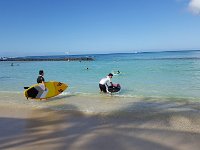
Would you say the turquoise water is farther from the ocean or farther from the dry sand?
the dry sand

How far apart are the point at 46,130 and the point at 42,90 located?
552 centimetres

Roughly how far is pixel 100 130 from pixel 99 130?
0.10 ft

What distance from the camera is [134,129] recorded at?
827cm

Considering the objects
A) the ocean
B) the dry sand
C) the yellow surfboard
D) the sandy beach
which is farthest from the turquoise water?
the dry sand

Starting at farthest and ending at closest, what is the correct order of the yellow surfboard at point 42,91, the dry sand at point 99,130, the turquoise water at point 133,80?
the turquoise water at point 133,80 → the yellow surfboard at point 42,91 → the dry sand at point 99,130

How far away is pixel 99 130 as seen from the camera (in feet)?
26.8

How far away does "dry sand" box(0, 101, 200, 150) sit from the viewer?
6883mm

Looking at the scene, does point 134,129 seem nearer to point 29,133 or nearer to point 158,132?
point 158,132

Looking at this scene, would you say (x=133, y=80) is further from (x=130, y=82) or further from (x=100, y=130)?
(x=100, y=130)

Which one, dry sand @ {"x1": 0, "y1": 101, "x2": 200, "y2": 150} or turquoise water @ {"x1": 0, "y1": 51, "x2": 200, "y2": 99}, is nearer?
dry sand @ {"x1": 0, "y1": 101, "x2": 200, "y2": 150}

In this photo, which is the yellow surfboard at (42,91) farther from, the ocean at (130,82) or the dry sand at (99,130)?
the dry sand at (99,130)

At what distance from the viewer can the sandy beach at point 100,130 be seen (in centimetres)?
690

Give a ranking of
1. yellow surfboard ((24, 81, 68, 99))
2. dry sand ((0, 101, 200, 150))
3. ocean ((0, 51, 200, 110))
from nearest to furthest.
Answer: dry sand ((0, 101, 200, 150)) < yellow surfboard ((24, 81, 68, 99)) < ocean ((0, 51, 200, 110))

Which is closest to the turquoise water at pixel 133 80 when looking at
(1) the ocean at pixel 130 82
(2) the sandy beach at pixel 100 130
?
(1) the ocean at pixel 130 82
